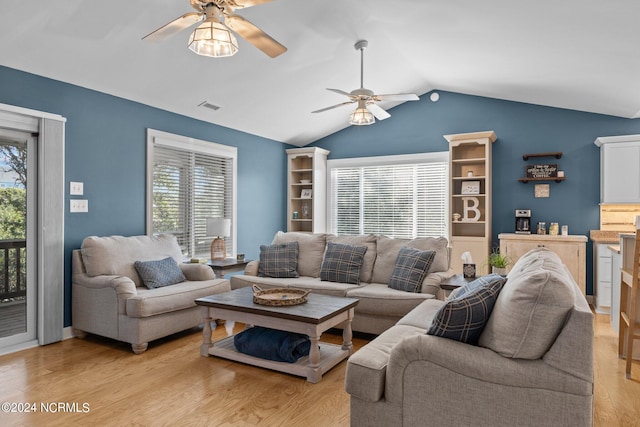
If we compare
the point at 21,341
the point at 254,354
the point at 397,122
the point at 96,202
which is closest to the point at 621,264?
the point at 254,354

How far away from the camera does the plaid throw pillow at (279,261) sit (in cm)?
464

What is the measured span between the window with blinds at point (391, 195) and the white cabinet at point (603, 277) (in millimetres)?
2044

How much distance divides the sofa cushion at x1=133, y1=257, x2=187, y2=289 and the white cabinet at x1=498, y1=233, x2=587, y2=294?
4.16 meters

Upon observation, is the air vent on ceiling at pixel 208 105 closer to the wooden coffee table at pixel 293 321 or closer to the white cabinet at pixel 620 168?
the wooden coffee table at pixel 293 321

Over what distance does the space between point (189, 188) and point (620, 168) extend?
5491mm

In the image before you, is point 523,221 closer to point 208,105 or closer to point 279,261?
point 279,261

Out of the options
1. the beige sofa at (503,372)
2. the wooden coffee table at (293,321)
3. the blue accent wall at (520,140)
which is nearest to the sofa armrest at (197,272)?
the wooden coffee table at (293,321)

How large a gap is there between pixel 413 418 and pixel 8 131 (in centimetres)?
400

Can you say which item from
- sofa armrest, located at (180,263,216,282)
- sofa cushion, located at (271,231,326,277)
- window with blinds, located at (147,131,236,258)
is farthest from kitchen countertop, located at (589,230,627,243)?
window with blinds, located at (147,131,236,258)

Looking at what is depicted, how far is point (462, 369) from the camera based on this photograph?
5.93ft

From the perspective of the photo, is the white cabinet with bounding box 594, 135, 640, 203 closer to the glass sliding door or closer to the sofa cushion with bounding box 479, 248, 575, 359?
the sofa cushion with bounding box 479, 248, 575, 359

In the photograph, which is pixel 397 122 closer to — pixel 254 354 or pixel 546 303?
pixel 254 354

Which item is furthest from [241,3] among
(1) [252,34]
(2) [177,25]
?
(2) [177,25]

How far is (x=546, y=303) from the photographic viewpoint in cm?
170
